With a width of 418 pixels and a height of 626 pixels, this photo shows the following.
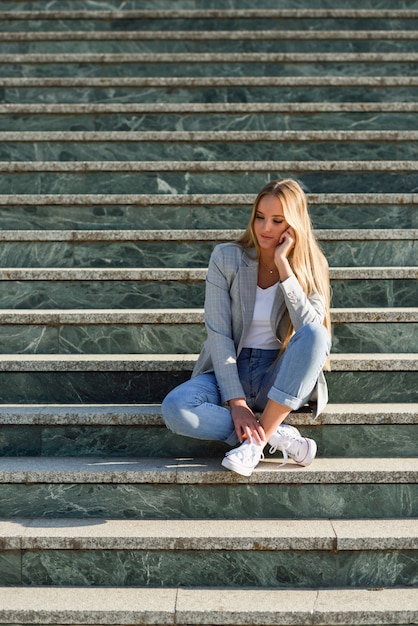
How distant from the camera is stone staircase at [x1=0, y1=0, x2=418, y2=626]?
2908mm

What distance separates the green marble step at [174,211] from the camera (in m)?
4.41

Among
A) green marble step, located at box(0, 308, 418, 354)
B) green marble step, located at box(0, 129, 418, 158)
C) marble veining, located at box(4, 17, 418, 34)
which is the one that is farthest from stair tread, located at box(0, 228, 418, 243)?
marble veining, located at box(4, 17, 418, 34)

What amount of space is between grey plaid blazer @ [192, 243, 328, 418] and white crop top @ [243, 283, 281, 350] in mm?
23

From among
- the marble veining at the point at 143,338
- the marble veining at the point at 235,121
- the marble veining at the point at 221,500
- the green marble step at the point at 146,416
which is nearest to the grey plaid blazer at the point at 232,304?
the green marble step at the point at 146,416

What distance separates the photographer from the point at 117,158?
4.93 metres

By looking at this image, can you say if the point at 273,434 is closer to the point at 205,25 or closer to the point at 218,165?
the point at 218,165

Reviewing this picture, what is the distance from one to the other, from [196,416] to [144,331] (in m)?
0.81

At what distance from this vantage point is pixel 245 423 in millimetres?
3018

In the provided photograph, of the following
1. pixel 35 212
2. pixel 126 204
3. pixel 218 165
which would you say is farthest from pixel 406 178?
pixel 35 212

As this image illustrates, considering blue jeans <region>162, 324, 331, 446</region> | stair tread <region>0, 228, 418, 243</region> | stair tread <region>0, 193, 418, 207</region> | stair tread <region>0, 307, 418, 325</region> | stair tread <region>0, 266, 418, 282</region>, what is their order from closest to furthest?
1. blue jeans <region>162, 324, 331, 446</region>
2. stair tread <region>0, 307, 418, 325</region>
3. stair tread <region>0, 266, 418, 282</region>
4. stair tread <region>0, 228, 418, 243</region>
5. stair tread <region>0, 193, 418, 207</region>

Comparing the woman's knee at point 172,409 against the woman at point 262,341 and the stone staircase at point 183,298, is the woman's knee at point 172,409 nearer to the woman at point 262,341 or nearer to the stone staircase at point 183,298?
the woman at point 262,341

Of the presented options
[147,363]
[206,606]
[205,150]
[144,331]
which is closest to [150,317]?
[144,331]

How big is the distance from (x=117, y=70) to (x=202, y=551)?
381 cm

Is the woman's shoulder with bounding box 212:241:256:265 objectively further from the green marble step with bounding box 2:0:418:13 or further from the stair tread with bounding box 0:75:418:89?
the green marble step with bounding box 2:0:418:13
